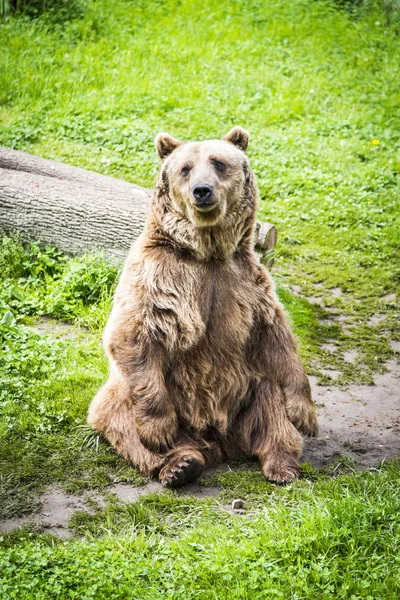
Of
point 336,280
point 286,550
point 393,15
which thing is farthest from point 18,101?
point 286,550

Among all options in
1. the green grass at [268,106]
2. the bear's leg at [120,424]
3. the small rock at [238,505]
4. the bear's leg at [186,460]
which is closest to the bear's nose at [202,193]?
the bear's leg at [120,424]

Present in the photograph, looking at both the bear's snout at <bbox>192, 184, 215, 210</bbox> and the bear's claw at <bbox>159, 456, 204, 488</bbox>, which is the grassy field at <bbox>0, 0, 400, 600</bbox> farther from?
the bear's snout at <bbox>192, 184, 215, 210</bbox>

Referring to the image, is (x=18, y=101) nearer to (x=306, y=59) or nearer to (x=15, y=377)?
(x=306, y=59)

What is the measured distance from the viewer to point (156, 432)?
5.83 metres

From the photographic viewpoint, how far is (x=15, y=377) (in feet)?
23.6

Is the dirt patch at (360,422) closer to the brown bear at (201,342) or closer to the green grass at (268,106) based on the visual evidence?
the brown bear at (201,342)

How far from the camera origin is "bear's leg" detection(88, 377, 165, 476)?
5.95m

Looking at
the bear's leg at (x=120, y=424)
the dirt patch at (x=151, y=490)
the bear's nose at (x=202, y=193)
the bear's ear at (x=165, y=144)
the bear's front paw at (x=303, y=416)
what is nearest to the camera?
the bear's nose at (x=202, y=193)

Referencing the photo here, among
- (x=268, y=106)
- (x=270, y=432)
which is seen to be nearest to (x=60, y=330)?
(x=270, y=432)

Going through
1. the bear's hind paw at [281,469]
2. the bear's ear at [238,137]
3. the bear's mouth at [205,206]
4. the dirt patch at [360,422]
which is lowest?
the dirt patch at [360,422]

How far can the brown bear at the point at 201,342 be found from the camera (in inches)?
229

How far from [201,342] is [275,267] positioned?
3969 mm

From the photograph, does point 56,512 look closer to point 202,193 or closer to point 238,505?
point 238,505

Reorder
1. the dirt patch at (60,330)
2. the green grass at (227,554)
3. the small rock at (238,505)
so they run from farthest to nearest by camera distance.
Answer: the dirt patch at (60,330)
the small rock at (238,505)
the green grass at (227,554)
